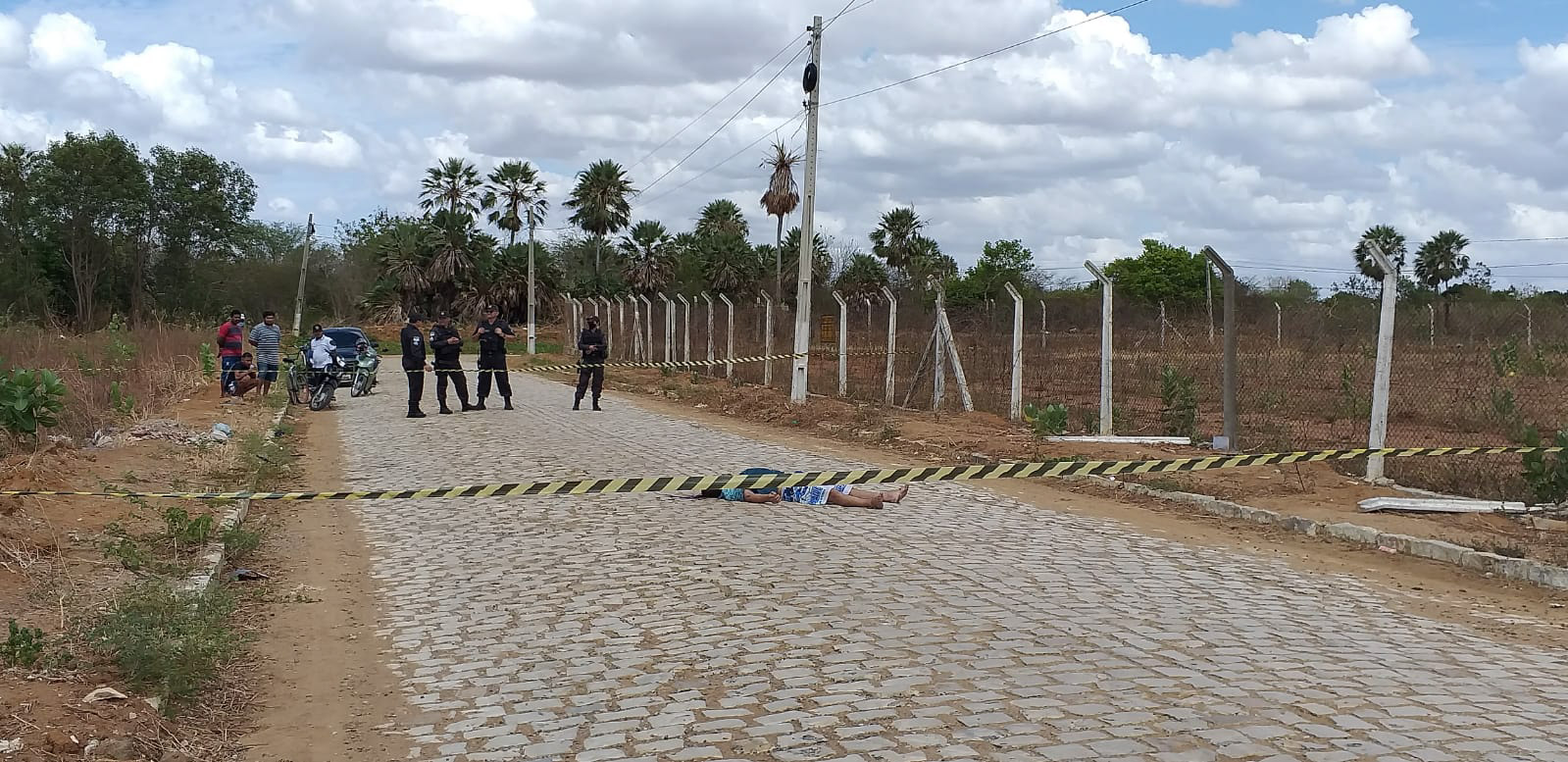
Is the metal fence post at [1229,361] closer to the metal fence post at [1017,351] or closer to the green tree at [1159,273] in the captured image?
the metal fence post at [1017,351]

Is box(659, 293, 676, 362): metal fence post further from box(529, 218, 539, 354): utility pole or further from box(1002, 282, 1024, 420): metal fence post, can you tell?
box(529, 218, 539, 354): utility pole

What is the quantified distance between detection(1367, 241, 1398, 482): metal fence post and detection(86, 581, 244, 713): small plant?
30.1 ft

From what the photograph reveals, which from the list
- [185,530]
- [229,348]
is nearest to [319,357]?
[229,348]

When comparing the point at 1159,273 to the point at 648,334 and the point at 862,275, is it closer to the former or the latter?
the point at 862,275

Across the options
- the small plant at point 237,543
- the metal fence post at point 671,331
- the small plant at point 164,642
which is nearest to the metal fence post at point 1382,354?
the small plant at point 237,543

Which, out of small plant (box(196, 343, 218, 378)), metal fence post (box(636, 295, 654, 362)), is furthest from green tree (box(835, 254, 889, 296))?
small plant (box(196, 343, 218, 378))

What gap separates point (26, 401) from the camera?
11.7 meters

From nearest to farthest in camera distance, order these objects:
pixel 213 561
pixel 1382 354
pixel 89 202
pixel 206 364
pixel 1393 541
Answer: pixel 213 561
pixel 1393 541
pixel 1382 354
pixel 206 364
pixel 89 202

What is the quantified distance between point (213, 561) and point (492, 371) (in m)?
12.7

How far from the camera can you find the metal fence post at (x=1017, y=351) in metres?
17.1

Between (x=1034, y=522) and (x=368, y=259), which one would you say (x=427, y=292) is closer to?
(x=368, y=259)

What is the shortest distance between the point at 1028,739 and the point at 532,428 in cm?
1398

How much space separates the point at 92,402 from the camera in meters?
16.7

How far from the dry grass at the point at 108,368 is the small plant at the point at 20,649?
8.38m
